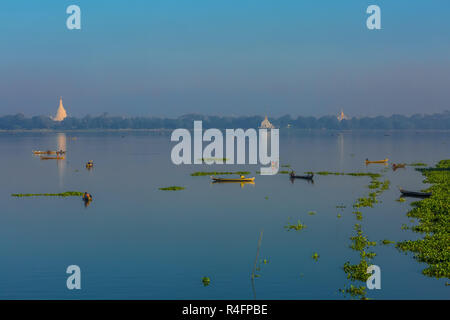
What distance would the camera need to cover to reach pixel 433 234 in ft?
136

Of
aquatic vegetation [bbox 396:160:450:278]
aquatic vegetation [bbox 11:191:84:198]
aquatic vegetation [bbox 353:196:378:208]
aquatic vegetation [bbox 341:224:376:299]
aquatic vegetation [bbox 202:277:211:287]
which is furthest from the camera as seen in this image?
aquatic vegetation [bbox 11:191:84:198]

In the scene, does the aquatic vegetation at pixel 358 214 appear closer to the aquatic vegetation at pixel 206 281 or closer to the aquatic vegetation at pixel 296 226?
the aquatic vegetation at pixel 296 226

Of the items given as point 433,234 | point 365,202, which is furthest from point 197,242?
point 365,202

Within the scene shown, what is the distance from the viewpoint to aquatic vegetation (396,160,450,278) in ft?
107

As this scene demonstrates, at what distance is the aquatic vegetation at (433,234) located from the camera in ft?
107

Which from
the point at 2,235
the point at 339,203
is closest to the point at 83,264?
the point at 2,235

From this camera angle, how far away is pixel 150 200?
6481 centimetres

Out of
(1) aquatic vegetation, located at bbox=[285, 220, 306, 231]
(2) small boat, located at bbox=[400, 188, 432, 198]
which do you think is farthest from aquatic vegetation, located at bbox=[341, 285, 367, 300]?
(2) small boat, located at bbox=[400, 188, 432, 198]

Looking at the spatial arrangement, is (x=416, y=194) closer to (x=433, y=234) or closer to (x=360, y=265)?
(x=433, y=234)

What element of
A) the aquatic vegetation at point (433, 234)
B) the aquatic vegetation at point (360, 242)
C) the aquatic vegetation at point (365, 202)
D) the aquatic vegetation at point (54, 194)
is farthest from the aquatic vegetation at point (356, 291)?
the aquatic vegetation at point (54, 194)

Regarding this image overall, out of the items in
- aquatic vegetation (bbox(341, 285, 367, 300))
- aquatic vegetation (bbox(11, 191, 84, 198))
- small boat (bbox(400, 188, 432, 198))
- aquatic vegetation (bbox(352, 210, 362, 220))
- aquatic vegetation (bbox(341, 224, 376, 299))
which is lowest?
aquatic vegetation (bbox(341, 285, 367, 300))

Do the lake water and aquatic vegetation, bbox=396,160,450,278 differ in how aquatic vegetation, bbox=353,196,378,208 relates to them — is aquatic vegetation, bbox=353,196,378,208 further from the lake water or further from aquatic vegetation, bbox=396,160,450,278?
aquatic vegetation, bbox=396,160,450,278

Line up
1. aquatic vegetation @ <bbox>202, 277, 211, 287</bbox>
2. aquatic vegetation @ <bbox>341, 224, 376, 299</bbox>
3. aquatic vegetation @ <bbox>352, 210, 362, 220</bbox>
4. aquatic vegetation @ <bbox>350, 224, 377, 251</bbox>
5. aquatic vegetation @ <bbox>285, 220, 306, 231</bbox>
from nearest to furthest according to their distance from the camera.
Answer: aquatic vegetation @ <bbox>341, 224, 376, 299</bbox> < aquatic vegetation @ <bbox>202, 277, 211, 287</bbox> < aquatic vegetation @ <bbox>350, 224, 377, 251</bbox> < aquatic vegetation @ <bbox>285, 220, 306, 231</bbox> < aquatic vegetation @ <bbox>352, 210, 362, 220</bbox>

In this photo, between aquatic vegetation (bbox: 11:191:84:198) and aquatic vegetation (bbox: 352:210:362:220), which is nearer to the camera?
aquatic vegetation (bbox: 352:210:362:220)
